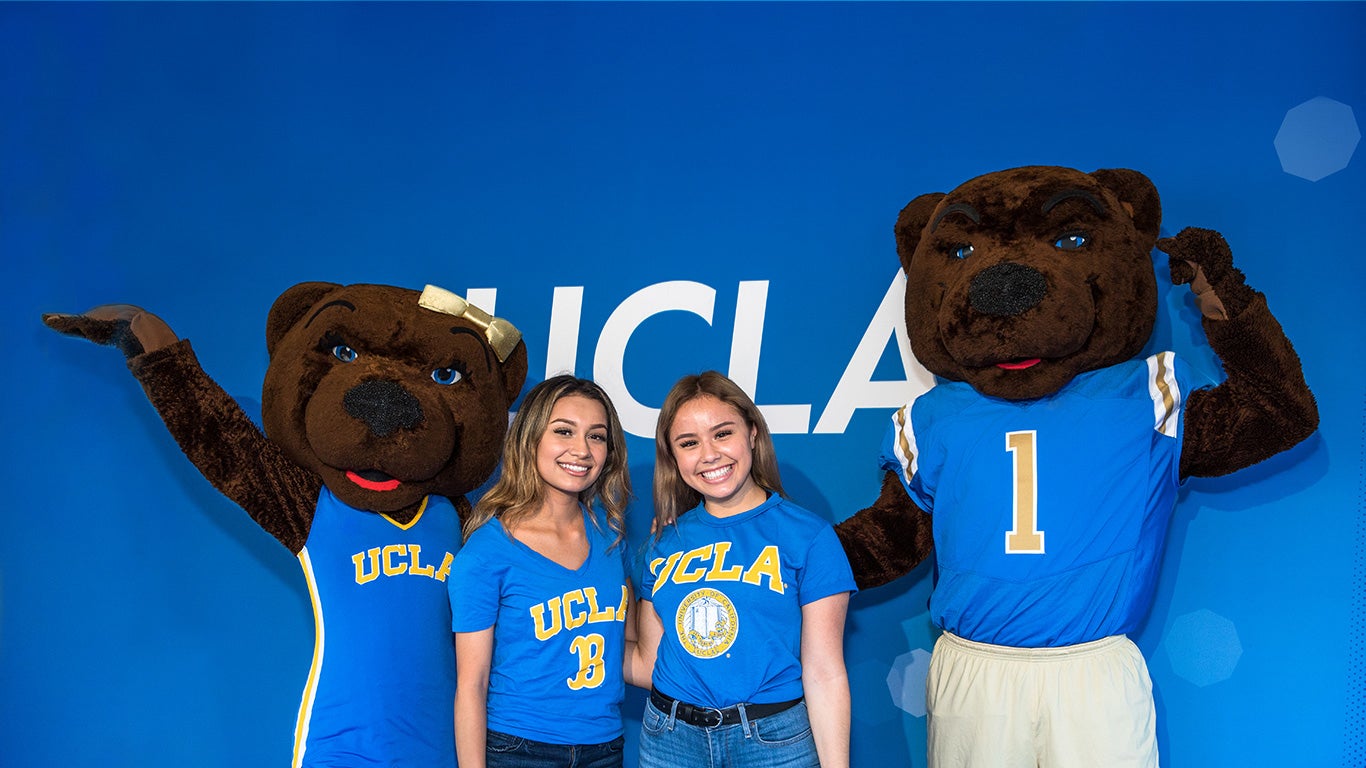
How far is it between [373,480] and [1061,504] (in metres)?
1.36

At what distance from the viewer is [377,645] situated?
2047 millimetres

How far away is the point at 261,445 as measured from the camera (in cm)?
221

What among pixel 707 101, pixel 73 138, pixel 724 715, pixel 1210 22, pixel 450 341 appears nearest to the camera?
pixel 724 715

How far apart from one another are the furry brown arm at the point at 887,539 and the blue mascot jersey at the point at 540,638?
557 millimetres

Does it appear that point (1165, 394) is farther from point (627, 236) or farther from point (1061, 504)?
point (627, 236)

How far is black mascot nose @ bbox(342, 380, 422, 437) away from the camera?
79.2 inches

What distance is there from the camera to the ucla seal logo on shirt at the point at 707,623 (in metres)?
2.01

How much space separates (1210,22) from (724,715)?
2.01m

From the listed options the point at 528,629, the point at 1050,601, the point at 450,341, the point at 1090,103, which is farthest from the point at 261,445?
the point at 1090,103

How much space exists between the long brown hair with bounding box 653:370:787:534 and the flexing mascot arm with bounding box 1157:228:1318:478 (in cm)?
85

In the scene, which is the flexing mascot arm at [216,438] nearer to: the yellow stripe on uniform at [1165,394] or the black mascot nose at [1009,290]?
the black mascot nose at [1009,290]

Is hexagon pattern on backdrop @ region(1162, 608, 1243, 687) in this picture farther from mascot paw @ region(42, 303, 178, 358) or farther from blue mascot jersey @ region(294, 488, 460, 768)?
mascot paw @ region(42, 303, 178, 358)

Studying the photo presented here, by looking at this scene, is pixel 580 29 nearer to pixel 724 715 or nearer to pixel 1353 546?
pixel 724 715

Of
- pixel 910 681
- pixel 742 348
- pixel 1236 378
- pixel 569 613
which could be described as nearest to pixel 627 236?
pixel 742 348
